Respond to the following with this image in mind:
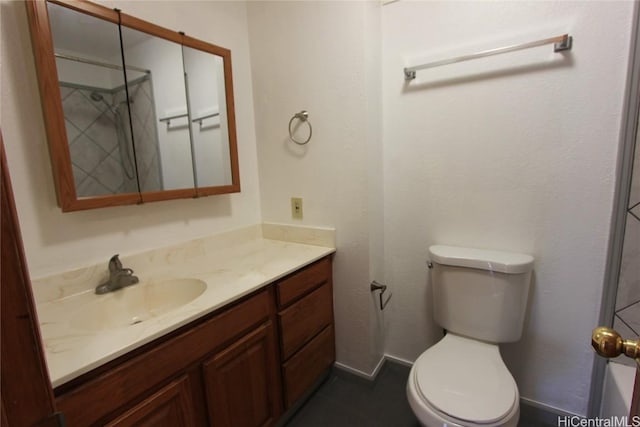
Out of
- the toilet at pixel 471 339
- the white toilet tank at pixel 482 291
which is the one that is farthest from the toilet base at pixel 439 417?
the white toilet tank at pixel 482 291

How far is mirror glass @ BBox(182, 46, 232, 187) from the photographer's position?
1479 mm

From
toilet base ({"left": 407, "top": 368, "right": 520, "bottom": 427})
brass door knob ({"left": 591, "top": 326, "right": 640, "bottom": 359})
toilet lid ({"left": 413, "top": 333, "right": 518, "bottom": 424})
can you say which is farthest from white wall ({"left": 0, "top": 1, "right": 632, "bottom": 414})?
brass door knob ({"left": 591, "top": 326, "right": 640, "bottom": 359})

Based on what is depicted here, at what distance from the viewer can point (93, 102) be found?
3.77 ft

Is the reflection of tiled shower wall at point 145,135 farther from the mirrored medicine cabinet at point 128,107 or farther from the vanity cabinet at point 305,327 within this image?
the vanity cabinet at point 305,327

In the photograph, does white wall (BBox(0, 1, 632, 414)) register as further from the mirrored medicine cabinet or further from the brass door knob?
the brass door knob

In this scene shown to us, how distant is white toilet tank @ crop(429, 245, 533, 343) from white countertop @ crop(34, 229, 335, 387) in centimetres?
59

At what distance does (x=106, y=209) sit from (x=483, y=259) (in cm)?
159

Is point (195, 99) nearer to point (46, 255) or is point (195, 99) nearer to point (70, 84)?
point (70, 84)

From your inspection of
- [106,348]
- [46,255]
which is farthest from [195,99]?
[106,348]

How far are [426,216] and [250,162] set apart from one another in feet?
3.45

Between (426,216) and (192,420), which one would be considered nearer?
(192,420)

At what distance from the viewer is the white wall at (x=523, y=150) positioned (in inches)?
48.8

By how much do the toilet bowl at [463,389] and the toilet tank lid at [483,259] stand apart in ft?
1.18

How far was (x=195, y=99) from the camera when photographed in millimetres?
1493
